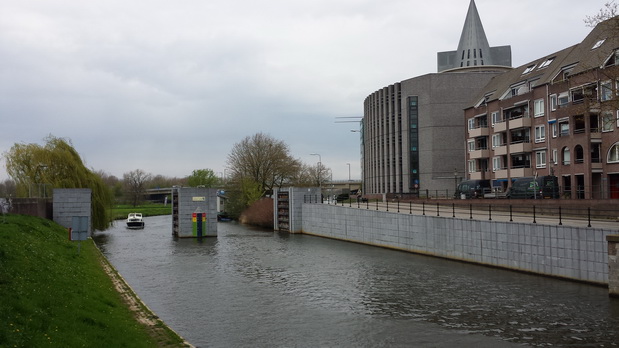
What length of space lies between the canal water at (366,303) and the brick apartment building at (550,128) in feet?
56.2

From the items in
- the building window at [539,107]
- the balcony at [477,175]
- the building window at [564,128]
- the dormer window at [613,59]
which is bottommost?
the balcony at [477,175]

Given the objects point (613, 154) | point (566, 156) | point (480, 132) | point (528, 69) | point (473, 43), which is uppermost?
point (473, 43)

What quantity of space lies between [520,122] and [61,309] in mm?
49936

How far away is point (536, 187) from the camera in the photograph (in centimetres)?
4097

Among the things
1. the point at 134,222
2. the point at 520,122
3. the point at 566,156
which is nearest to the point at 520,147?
the point at 520,122

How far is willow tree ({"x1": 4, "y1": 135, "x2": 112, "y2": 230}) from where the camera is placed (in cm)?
4366

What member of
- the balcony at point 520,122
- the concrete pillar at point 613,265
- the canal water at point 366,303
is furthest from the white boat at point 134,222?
the concrete pillar at point 613,265

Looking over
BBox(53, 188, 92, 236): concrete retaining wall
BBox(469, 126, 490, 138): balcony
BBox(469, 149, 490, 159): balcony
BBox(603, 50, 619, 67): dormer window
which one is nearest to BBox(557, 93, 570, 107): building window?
BBox(603, 50, 619, 67): dormer window

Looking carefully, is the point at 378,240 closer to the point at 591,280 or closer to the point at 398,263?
the point at 398,263

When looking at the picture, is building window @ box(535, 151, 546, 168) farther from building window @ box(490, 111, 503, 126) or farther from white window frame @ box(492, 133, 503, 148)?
building window @ box(490, 111, 503, 126)

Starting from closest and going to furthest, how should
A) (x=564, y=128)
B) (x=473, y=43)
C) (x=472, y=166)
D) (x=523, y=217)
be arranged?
(x=523, y=217) → (x=564, y=128) → (x=472, y=166) → (x=473, y=43)

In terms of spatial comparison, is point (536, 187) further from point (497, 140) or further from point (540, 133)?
point (497, 140)

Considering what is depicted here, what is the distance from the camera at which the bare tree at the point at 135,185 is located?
430 feet

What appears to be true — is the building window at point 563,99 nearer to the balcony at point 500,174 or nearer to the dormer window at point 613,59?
the dormer window at point 613,59
